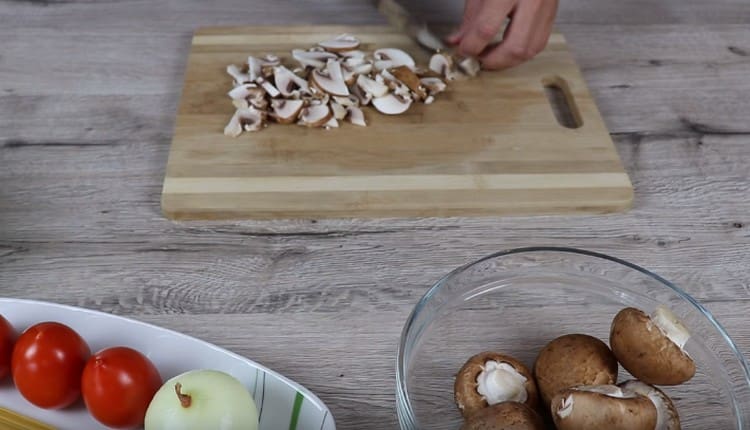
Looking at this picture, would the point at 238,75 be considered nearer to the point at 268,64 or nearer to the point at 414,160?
the point at 268,64

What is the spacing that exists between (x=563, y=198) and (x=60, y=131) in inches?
31.1

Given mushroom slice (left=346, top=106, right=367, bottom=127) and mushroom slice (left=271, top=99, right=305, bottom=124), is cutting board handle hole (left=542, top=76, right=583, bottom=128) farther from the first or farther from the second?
mushroom slice (left=271, top=99, right=305, bottom=124)

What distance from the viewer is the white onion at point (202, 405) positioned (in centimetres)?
69

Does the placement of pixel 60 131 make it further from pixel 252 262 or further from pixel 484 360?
pixel 484 360

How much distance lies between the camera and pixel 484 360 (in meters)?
0.76

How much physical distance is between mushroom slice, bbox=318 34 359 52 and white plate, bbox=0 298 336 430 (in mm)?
706

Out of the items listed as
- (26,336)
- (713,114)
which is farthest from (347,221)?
(713,114)

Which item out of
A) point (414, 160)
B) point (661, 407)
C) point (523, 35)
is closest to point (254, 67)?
point (414, 160)

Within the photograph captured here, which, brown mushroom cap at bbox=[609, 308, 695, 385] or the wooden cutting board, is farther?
the wooden cutting board

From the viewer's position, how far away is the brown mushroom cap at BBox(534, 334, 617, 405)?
0.74 m

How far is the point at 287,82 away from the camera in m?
1.28

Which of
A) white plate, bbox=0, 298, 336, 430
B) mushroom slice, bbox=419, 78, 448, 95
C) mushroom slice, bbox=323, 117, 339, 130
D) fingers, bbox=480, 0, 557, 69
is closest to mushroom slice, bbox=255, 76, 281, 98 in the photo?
mushroom slice, bbox=323, 117, 339, 130

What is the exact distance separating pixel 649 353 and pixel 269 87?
769 millimetres

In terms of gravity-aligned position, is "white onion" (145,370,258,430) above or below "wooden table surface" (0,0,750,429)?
above
